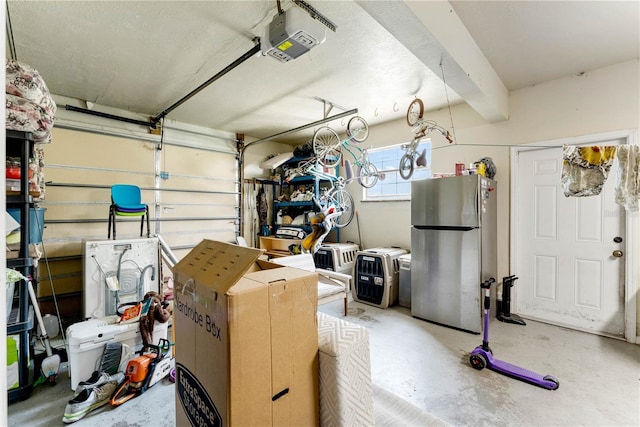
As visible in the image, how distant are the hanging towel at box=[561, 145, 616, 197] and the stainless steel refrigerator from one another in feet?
2.61

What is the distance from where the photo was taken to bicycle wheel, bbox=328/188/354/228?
15.1 feet

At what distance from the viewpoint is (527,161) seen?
338 centimetres

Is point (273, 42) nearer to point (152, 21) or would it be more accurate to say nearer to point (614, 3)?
point (152, 21)

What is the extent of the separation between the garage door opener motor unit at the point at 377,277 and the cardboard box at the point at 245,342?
9.31 feet

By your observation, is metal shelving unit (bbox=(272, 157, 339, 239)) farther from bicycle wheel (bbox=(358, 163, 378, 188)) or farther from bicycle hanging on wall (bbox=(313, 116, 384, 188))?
bicycle wheel (bbox=(358, 163, 378, 188))

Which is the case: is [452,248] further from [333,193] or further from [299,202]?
[299,202]

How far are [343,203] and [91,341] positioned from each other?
3604mm

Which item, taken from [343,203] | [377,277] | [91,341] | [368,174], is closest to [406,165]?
[368,174]

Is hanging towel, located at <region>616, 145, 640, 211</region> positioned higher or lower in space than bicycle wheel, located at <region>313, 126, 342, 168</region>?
lower

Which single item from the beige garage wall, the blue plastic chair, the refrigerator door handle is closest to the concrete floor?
the beige garage wall

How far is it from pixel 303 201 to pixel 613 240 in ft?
13.4

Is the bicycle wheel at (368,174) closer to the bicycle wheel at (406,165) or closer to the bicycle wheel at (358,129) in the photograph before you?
the bicycle wheel at (358,129)

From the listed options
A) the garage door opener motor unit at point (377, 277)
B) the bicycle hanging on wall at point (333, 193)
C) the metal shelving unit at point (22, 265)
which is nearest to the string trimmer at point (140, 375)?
the metal shelving unit at point (22, 265)

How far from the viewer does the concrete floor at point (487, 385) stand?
1.77 meters
